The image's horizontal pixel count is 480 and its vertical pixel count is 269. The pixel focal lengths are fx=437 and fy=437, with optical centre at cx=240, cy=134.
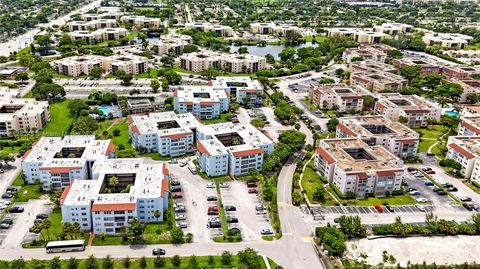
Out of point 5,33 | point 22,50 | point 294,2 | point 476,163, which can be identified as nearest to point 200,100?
point 476,163

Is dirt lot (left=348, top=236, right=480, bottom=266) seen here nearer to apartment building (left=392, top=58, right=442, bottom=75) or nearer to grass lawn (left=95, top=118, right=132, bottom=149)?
grass lawn (left=95, top=118, right=132, bottom=149)

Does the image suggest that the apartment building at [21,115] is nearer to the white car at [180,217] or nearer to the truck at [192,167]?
the truck at [192,167]

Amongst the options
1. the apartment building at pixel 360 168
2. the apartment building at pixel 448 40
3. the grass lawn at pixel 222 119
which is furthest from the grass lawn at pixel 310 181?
the apartment building at pixel 448 40

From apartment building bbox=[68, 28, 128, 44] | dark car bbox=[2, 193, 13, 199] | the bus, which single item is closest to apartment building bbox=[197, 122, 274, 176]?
the bus

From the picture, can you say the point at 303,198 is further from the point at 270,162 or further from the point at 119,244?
the point at 119,244

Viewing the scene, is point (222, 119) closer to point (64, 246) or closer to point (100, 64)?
point (64, 246)
